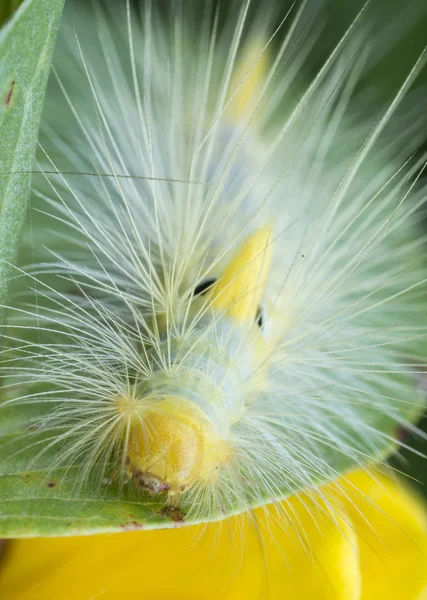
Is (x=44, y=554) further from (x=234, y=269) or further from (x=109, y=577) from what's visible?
(x=234, y=269)

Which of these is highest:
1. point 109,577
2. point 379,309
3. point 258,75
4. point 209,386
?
point 258,75

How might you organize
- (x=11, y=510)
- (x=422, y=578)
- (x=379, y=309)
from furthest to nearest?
(x=379, y=309)
(x=422, y=578)
(x=11, y=510)

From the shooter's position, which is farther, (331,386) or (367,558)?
(331,386)

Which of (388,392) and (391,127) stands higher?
(391,127)

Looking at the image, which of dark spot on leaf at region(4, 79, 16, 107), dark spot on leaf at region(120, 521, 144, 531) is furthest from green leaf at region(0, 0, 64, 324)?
dark spot on leaf at region(120, 521, 144, 531)

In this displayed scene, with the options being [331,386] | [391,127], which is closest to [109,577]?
[331,386]

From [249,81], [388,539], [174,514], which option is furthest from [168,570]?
[249,81]

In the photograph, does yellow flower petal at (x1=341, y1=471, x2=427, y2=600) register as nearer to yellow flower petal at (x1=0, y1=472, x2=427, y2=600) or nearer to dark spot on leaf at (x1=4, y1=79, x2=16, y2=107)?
yellow flower petal at (x1=0, y1=472, x2=427, y2=600)
